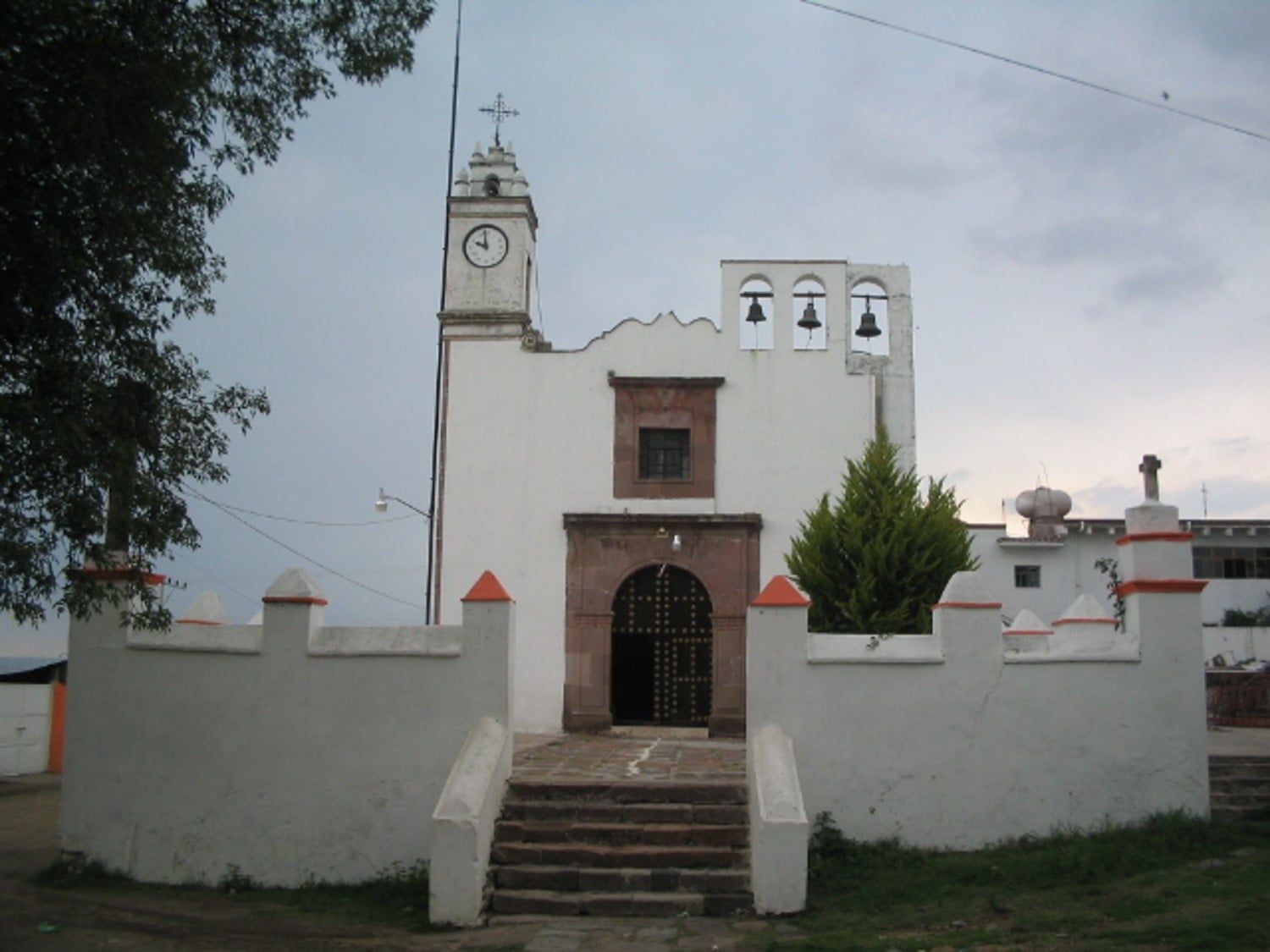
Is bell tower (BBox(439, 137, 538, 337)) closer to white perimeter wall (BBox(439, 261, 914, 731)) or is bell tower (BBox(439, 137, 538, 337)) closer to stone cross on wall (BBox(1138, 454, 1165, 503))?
white perimeter wall (BBox(439, 261, 914, 731))

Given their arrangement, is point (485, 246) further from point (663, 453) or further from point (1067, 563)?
point (1067, 563)

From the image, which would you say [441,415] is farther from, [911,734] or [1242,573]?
[1242,573]

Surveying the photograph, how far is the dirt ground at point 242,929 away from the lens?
808cm

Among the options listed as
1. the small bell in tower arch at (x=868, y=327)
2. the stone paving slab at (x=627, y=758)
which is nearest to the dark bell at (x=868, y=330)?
the small bell in tower arch at (x=868, y=327)

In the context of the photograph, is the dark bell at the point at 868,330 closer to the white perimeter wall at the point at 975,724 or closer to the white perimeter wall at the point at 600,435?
the white perimeter wall at the point at 600,435

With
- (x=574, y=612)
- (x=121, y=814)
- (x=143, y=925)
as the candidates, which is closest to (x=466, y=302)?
(x=574, y=612)

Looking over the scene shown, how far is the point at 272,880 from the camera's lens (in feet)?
32.7

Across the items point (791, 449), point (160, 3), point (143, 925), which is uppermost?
point (160, 3)

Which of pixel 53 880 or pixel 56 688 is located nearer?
pixel 53 880

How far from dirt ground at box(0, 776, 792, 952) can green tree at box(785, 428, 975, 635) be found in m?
5.44

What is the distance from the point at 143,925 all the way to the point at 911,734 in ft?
20.0

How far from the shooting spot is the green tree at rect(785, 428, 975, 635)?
13.3 meters

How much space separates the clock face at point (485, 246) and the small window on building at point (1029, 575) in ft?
51.0

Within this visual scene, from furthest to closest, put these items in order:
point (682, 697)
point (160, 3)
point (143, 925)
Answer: point (682, 697) → point (143, 925) → point (160, 3)
